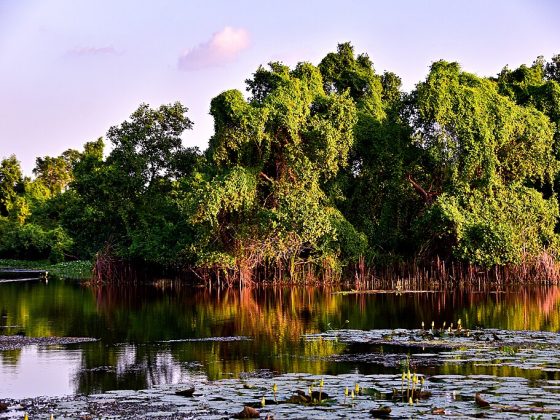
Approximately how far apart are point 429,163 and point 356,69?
9321 millimetres

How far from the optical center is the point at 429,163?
4000 centimetres

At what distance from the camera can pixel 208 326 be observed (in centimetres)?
2348

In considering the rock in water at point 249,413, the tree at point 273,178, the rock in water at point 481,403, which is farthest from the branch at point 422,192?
the rock in water at point 249,413

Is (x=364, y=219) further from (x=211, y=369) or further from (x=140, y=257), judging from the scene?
(x=211, y=369)

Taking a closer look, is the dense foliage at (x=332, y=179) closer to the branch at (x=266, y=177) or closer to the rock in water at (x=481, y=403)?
the branch at (x=266, y=177)

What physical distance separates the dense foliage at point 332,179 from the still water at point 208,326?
278 centimetres

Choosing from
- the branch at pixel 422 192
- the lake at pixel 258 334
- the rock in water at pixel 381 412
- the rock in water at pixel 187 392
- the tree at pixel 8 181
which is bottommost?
the rock in water at pixel 381 412

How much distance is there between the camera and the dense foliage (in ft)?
124

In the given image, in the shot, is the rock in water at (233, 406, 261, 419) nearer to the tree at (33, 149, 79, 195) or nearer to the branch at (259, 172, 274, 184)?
the branch at (259, 172, 274, 184)

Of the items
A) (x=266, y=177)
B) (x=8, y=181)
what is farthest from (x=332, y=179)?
(x=8, y=181)

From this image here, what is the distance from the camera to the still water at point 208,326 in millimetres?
15586

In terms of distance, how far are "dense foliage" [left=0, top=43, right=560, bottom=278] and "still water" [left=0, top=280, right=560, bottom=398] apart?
9.11 feet

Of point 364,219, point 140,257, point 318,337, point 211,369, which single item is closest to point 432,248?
point 364,219

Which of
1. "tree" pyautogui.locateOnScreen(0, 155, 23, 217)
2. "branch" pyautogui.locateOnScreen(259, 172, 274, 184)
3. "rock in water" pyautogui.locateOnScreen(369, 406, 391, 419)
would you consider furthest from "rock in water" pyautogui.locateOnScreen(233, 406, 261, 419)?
"tree" pyautogui.locateOnScreen(0, 155, 23, 217)
